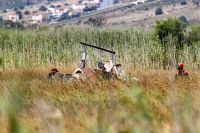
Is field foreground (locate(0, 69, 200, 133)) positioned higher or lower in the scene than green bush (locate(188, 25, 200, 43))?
higher

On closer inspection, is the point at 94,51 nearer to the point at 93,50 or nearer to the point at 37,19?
the point at 93,50

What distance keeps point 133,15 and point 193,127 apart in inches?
5791

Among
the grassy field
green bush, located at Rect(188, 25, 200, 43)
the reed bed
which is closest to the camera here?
the grassy field

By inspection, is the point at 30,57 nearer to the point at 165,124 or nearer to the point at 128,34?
the point at 128,34

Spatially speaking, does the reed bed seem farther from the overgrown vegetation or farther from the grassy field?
the grassy field

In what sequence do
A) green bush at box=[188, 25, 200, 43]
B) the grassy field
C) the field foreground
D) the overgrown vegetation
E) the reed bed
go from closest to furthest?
the field foreground → the grassy field → the reed bed → the overgrown vegetation → green bush at box=[188, 25, 200, 43]

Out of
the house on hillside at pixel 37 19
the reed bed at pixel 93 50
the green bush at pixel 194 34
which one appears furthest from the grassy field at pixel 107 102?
the house on hillside at pixel 37 19

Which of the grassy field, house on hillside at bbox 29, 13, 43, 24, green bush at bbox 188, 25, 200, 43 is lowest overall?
house on hillside at bbox 29, 13, 43, 24

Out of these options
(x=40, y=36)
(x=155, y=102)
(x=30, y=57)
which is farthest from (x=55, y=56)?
(x=155, y=102)

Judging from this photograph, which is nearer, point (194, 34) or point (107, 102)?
A: point (107, 102)

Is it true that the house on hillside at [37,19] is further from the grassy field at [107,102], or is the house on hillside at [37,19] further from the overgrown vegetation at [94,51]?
the grassy field at [107,102]

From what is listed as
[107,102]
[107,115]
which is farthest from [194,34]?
[107,115]

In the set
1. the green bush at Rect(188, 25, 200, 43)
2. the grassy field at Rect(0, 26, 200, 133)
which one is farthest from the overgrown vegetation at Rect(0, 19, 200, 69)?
the green bush at Rect(188, 25, 200, 43)

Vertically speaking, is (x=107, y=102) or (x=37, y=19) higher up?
(x=107, y=102)
